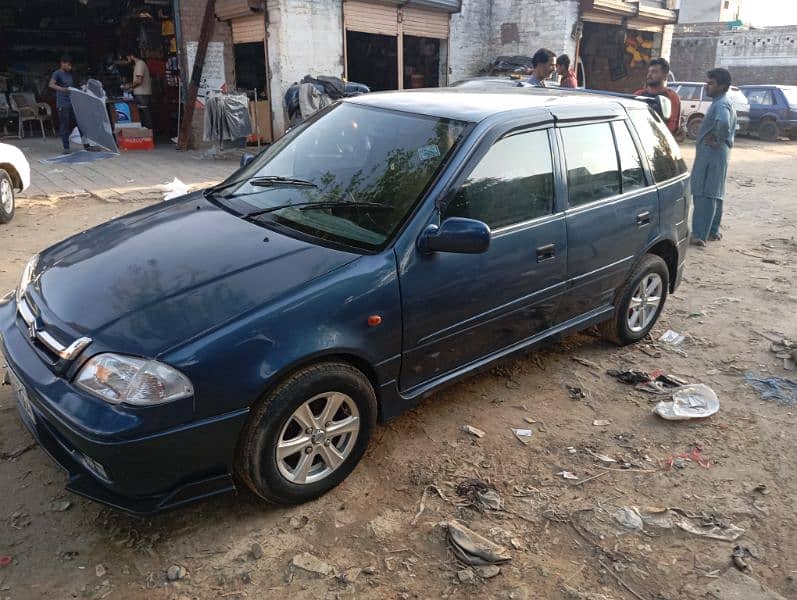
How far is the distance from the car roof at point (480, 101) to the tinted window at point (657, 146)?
128 mm

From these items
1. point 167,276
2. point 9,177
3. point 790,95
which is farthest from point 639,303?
point 790,95

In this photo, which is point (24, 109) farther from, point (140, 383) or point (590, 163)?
point (140, 383)

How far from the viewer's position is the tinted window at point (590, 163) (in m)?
3.78

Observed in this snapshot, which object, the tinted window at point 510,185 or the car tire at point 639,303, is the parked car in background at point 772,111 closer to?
the car tire at point 639,303

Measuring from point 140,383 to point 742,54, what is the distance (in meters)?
33.7

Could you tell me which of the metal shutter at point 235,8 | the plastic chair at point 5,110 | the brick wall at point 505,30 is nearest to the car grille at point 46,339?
the metal shutter at point 235,8

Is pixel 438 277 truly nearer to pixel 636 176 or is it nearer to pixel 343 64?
pixel 636 176

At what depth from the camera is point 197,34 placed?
12.9 m

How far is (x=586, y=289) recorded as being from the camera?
4.01 metres

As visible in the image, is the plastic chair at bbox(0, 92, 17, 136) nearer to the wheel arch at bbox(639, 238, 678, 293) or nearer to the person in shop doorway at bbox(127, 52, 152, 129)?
the person in shop doorway at bbox(127, 52, 152, 129)

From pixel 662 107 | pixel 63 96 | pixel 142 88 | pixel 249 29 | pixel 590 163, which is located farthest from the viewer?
pixel 142 88

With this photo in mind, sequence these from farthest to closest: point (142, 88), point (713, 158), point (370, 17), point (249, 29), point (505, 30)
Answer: point (505, 30), point (142, 88), point (370, 17), point (249, 29), point (713, 158)

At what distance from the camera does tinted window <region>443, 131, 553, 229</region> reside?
325 cm

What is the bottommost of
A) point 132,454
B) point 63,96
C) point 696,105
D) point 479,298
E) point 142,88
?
point 132,454
